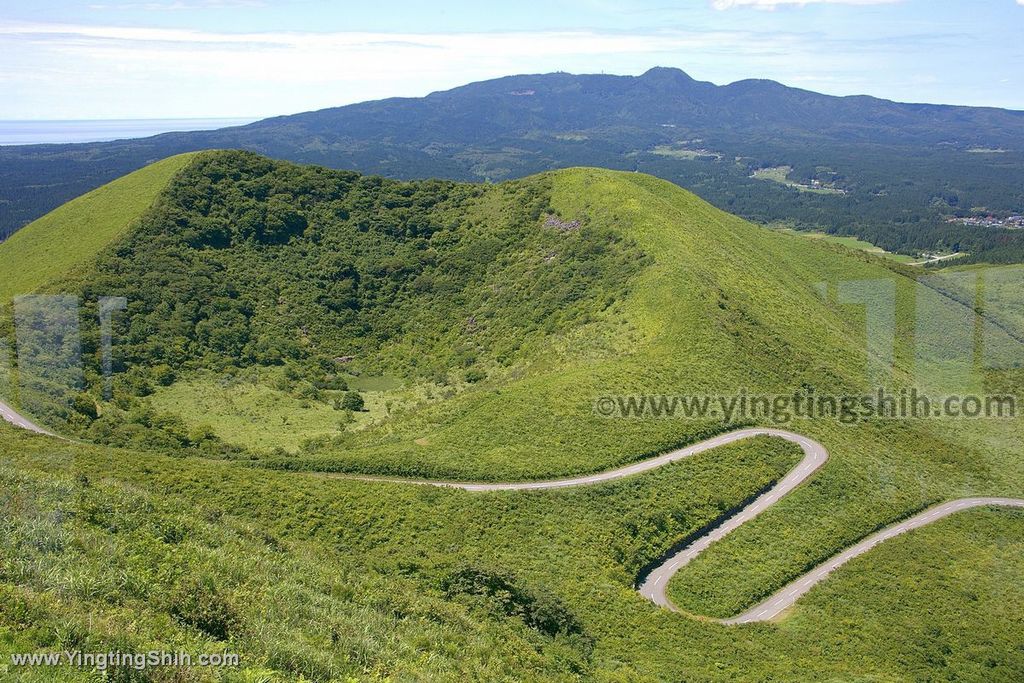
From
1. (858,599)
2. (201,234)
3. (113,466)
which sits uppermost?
(201,234)

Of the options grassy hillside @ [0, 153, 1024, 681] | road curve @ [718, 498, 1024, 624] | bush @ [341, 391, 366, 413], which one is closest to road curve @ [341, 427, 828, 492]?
grassy hillside @ [0, 153, 1024, 681]

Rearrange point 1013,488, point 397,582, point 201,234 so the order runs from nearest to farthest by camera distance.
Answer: point 397,582 → point 1013,488 → point 201,234

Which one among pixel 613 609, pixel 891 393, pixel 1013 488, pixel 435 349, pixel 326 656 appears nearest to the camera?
pixel 326 656

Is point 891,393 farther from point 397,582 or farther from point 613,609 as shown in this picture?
point 397,582

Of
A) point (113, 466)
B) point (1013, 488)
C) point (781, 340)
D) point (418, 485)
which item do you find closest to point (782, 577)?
point (418, 485)

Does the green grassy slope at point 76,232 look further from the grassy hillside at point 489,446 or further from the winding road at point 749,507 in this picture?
the winding road at point 749,507

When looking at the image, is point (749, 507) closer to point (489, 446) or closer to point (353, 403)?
point (489, 446)
